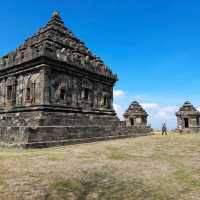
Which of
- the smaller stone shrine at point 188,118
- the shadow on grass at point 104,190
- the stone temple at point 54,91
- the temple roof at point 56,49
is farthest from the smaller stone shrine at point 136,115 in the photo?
the shadow on grass at point 104,190

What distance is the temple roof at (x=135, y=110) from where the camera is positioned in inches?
1507

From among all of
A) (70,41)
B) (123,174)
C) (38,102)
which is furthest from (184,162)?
(70,41)

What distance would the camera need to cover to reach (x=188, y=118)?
3531 cm

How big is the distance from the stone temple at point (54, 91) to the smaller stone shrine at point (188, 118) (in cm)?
1651

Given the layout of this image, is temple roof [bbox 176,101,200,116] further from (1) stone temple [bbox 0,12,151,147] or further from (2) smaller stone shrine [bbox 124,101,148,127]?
(1) stone temple [bbox 0,12,151,147]

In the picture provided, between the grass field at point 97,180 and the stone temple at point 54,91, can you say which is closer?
the grass field at point 97,180

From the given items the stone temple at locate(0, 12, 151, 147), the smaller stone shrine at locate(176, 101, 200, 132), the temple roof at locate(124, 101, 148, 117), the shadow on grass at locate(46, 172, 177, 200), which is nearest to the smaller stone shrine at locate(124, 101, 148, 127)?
the temple roof at locate(124, 101, 148, 117)

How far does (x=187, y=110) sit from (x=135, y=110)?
8.67 metres

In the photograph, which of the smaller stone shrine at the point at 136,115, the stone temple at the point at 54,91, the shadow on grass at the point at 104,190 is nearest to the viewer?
the shadow on grass at the point at 104,190

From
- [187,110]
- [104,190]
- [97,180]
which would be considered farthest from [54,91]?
[187,110]

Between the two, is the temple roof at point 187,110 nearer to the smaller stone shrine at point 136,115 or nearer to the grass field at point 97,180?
the smaller stone shrine at point 136,115

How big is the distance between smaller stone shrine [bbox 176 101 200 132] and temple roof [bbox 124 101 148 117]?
5915 millimetres

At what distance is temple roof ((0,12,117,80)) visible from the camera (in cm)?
1811

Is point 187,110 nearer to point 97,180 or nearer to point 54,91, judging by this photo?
point 54,91
